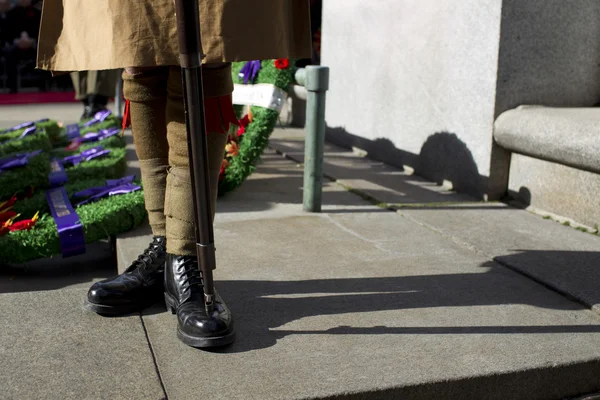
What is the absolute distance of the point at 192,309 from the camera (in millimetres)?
1839

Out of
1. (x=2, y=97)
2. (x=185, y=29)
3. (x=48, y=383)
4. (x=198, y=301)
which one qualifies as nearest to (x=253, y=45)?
(x=185, y=29)

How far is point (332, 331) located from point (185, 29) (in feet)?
2.77

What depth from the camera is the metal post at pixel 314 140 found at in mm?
3125

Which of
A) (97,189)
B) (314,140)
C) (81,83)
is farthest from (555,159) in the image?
(81,83)

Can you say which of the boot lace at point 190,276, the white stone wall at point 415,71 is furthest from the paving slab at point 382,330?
the white stone wall at point 415,71

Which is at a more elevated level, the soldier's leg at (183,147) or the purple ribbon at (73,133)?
the soldier's leg at (183,147)

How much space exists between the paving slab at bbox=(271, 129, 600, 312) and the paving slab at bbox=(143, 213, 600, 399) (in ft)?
0.26

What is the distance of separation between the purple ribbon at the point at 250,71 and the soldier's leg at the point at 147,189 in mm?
1712

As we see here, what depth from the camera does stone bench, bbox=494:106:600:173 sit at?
2.79 meters

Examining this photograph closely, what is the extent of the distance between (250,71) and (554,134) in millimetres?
1541

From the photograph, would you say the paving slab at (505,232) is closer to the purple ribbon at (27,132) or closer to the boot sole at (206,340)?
the boot sole at (206,340)

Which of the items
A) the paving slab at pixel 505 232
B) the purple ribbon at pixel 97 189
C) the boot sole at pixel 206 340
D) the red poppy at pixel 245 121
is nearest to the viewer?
the boot sole at pixel 206 340

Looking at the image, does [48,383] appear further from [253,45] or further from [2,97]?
[2,97]

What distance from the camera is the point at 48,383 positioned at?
1.59 m
